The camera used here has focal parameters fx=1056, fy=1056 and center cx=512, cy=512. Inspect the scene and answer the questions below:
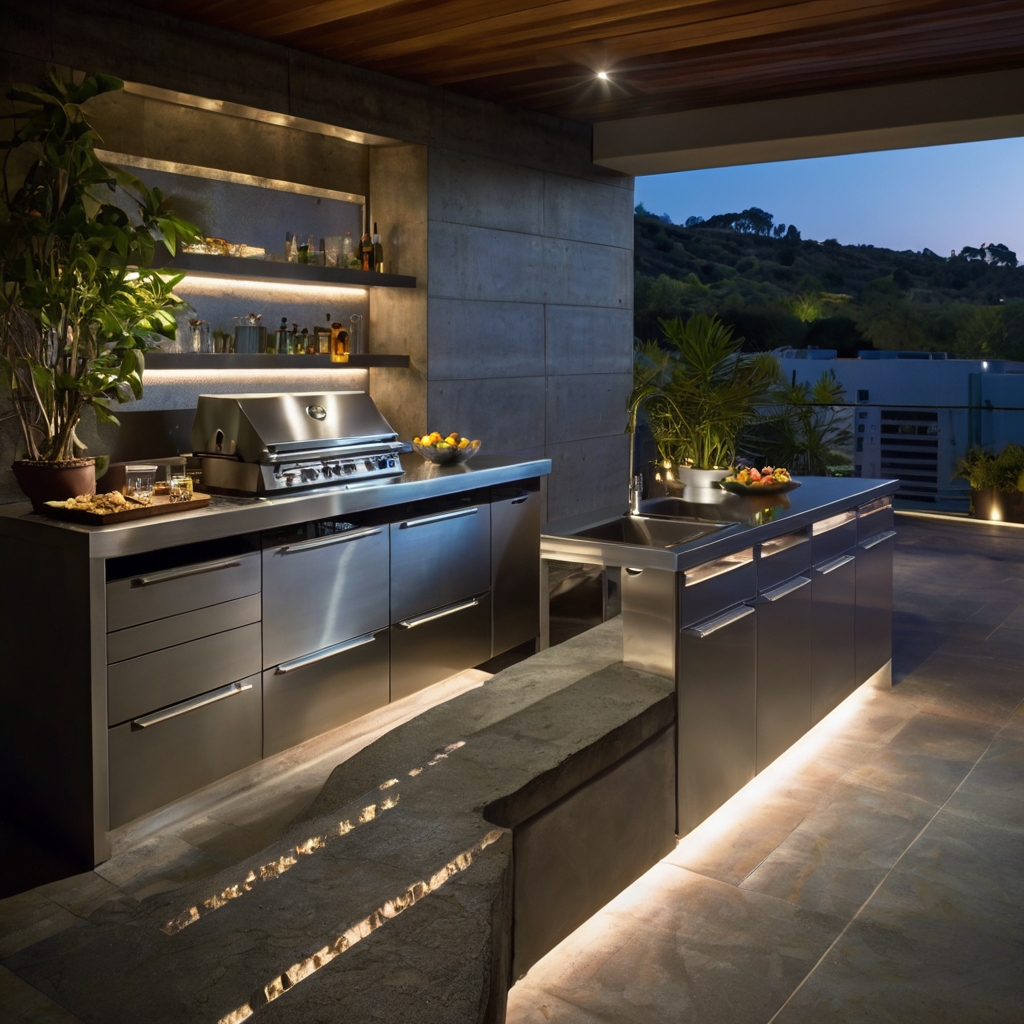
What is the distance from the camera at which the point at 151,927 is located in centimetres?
170

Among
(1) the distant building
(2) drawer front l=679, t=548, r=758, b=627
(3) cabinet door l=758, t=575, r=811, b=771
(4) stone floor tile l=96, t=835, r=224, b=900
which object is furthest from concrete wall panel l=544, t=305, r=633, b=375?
(4) stone floor tile l=96, t=835, r=224, b=900

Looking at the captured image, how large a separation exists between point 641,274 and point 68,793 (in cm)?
2196

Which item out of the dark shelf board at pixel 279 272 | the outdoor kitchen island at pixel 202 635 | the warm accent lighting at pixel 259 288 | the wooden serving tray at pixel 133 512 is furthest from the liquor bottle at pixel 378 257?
the wooden serving tray at pixel 133 512

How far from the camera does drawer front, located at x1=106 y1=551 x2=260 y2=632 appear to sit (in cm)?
319

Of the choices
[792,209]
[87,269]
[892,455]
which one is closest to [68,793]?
[87,269]

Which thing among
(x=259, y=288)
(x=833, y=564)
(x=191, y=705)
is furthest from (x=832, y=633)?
(x=259, y=288)

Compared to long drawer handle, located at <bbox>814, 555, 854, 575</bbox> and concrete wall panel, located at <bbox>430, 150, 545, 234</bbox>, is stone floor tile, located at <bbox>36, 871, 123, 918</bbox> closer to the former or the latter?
long drawer handle, located at <bbox>814, 555, 854, 575</bbox>

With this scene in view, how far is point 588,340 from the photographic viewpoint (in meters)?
7.19

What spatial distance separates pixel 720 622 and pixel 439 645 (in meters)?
1.78

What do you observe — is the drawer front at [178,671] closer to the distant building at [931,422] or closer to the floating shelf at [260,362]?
the floating shelf at [260,362]

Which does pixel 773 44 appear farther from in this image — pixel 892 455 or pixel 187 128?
pixel 892 455

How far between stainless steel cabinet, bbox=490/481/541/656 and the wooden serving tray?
5.42ft

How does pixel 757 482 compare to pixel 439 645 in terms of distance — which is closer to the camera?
pixel 757 482

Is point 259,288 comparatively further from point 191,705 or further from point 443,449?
point 191,705
